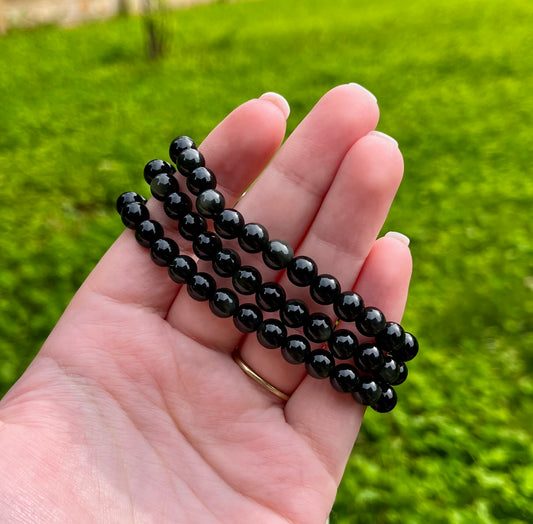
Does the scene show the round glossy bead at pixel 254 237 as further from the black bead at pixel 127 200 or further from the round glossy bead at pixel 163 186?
the black bead at pixel 127 200

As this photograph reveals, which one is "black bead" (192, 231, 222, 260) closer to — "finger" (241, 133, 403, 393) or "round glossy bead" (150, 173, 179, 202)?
"round glossy bead" (150, 173, 179, 202)

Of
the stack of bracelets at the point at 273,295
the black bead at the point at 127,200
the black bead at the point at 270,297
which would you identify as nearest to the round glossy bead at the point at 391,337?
the stack of bracelets at the point at 273,295

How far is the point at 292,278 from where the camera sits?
70.6 inches

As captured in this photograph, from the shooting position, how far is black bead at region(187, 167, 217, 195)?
1831 mm

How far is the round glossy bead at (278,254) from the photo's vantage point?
178 centimetres

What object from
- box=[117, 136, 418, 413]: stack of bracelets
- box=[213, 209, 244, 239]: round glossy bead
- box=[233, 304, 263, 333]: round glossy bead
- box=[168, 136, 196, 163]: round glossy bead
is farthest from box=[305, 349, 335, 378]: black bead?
box=[168, 136, 196, 163]: round glossy bead

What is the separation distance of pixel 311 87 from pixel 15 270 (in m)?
4.07

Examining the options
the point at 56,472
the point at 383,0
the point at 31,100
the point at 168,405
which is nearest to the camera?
the point at 56,472

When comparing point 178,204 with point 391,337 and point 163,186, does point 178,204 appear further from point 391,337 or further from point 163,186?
point 391,337

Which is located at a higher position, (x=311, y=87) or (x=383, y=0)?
(x=383, y=0)

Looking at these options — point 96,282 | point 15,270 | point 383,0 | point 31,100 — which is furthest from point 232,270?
point 383,0

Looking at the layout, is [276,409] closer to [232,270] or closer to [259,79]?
[232,270]

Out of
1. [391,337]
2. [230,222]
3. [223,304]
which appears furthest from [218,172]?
[391,337]

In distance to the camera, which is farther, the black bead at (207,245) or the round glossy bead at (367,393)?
the black bead at (207,245)
